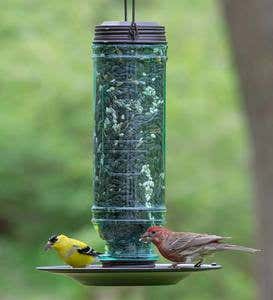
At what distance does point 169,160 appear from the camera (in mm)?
14023

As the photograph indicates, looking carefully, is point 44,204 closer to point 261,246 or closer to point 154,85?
point 261,246

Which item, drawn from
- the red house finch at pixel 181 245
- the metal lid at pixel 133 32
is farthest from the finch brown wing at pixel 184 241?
the metal lid at pixel 133 32

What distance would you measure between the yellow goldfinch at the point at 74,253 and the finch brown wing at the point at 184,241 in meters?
0.45

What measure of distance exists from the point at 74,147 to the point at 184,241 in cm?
681

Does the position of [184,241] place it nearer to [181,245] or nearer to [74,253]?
[181,245]

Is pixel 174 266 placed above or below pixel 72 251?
below

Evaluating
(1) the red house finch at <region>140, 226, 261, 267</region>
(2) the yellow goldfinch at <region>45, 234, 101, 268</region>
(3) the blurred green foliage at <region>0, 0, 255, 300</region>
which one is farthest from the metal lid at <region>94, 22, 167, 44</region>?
(3) the blurred green foliage at <region>0, 0, 255, 300</region>

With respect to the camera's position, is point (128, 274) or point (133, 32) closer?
point (128, 274)

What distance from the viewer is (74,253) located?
7.10m

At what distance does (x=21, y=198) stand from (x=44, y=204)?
34 cm

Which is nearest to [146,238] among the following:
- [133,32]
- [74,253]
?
[74,253]


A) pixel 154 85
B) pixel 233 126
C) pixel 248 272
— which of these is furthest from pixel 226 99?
pixel 154 85

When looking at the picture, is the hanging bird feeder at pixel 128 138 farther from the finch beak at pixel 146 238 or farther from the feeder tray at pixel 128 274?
the feeder tray at pixel 128 274

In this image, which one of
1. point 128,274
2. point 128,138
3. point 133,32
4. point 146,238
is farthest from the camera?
point 128,138
